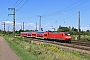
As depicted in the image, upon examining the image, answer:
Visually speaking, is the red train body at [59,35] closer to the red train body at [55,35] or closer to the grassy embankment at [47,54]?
the red train body at [55,35]

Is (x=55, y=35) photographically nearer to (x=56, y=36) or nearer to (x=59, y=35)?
(x=56, y=36)

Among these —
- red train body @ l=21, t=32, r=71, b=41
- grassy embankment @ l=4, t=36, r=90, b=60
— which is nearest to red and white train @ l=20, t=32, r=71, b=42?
red train body @ l=21, t=32, r=71, b=41

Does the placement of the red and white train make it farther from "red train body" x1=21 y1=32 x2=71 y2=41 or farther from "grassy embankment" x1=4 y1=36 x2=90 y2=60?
"grassy embankment" x1=4 y1=36 x2=90 y2=60

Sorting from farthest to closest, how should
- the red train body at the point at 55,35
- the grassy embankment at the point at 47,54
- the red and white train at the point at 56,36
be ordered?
the red train body at the point at 55,35
the red and white train at the point at 56,36
the grassy embankment at the point at 47,54

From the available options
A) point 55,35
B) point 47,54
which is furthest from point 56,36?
point 47,54

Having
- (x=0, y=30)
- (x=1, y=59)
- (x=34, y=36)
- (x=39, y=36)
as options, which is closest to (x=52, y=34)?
(x=39, y=36)

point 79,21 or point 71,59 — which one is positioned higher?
point 79,21

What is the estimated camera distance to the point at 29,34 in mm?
104438

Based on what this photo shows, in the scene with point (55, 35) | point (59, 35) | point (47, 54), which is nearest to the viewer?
point (47, 54)

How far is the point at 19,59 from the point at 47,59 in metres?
2.74

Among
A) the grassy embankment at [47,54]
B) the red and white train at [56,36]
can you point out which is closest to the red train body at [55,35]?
the red and white train at [56,36]

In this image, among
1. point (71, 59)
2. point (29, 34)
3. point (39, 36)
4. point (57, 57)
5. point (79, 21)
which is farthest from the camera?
point (29, 34)

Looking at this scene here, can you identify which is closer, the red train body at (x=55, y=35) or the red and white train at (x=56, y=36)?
the red and white train at (x=56, y=36)

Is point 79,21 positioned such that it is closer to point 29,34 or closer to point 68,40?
point 68,40
